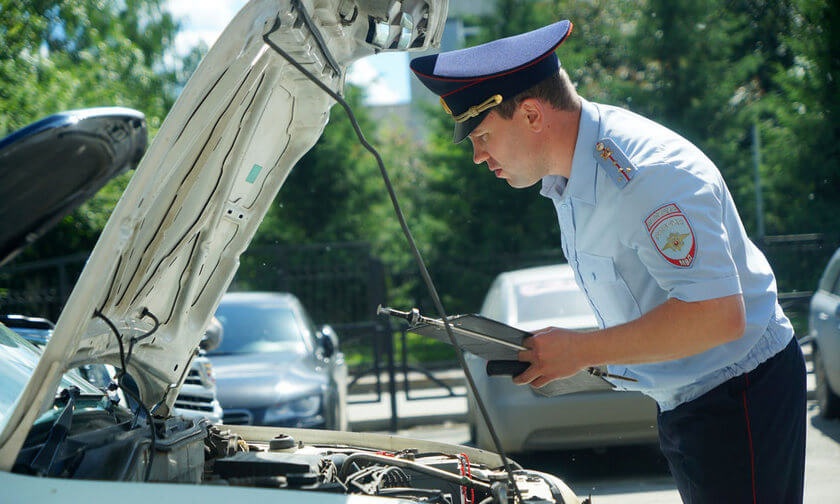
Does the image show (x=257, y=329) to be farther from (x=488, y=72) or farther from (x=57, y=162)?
(x=488, y=72)

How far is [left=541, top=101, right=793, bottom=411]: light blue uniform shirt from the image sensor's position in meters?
2.28

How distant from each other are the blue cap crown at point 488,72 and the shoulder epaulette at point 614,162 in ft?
0.81

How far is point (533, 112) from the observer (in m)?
2.54

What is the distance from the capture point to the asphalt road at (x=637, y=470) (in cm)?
602

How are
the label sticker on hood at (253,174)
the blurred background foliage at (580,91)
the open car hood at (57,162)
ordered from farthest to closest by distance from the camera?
1. the blurred background foliage at (580,91)
2. the open car hood at (57,162)
3. the label sticker on hood at (253,174)

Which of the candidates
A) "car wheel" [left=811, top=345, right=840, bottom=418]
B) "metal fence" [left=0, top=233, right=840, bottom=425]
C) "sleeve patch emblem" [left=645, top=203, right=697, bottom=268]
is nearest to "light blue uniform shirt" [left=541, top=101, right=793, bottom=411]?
"sleeve patch emblem" [left=645, top=203, right=697, bottom=268]

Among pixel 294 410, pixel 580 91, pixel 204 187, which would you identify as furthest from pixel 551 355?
pixel 580 91

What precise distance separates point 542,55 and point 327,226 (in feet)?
56.1

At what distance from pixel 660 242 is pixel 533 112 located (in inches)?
20.3

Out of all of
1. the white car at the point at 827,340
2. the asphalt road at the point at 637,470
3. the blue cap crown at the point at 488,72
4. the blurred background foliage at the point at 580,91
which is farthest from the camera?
the blurred background foliage at the point at 580,91

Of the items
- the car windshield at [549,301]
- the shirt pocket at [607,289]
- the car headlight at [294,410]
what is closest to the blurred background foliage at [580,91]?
the car windshield at [549,301]

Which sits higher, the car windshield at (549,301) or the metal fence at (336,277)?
the metal fence at (336,277)

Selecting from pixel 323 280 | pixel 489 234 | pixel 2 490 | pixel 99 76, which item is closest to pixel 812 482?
pixel 2 490

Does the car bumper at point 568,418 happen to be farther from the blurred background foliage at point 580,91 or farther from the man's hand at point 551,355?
the blurred background foliage at point 580,91
